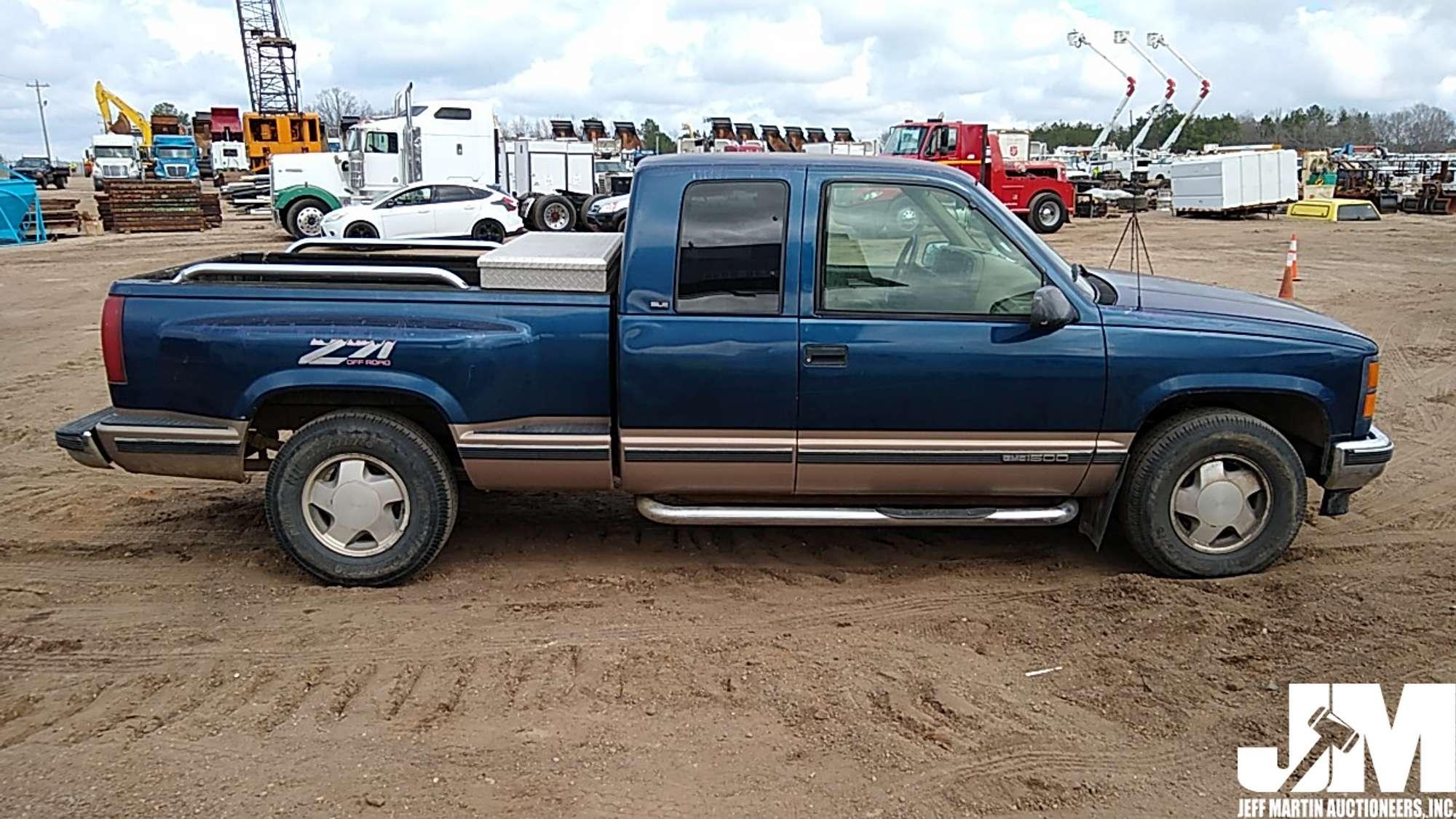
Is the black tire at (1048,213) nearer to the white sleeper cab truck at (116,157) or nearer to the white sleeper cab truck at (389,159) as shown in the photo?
the white sleeper cab truck at (389,159)

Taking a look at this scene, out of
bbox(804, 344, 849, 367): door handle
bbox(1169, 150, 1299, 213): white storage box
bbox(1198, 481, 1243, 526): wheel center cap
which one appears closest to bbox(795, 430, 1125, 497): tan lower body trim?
bbox(804, 344, 849, 367): door handle

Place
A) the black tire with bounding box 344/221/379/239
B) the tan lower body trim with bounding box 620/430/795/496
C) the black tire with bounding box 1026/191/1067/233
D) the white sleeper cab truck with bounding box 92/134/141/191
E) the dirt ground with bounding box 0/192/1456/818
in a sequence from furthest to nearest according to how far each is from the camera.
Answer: the white sleeper cab truck with bounding box 92/134/141/191
the black tire with bounding box 1026/191/1067/233
the black tire with bounding box 344/221/379/239
the tan lower body trim with bounding box 620/430/795/496
the dirt ground with bounding box 0/192/1456/818

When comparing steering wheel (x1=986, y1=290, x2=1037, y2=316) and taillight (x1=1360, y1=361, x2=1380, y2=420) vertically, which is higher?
steering wheel (x1=986, y1=290, x2=1037, y2=316)

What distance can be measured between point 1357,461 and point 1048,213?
981 inches

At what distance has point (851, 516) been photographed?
4.67 m

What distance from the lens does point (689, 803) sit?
3.26 m

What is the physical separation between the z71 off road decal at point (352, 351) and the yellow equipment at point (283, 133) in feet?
125

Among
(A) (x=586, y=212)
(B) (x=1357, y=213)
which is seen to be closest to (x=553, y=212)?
(A) (x=586, y=212)

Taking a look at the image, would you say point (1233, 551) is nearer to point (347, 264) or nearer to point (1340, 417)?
point (1340, 417)

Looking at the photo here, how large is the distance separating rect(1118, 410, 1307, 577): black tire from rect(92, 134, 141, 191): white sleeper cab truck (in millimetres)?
44377

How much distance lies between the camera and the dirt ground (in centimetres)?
336

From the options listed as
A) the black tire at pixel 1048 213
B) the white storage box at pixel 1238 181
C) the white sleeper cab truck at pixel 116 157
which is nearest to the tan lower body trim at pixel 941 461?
the black tire at pixel 1048 213

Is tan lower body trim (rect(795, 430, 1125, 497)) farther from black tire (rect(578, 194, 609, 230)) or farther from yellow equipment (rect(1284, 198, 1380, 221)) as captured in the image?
yellow equipment (rect(1284, 198, 1380, 221))

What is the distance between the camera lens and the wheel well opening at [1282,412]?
15.6ft
